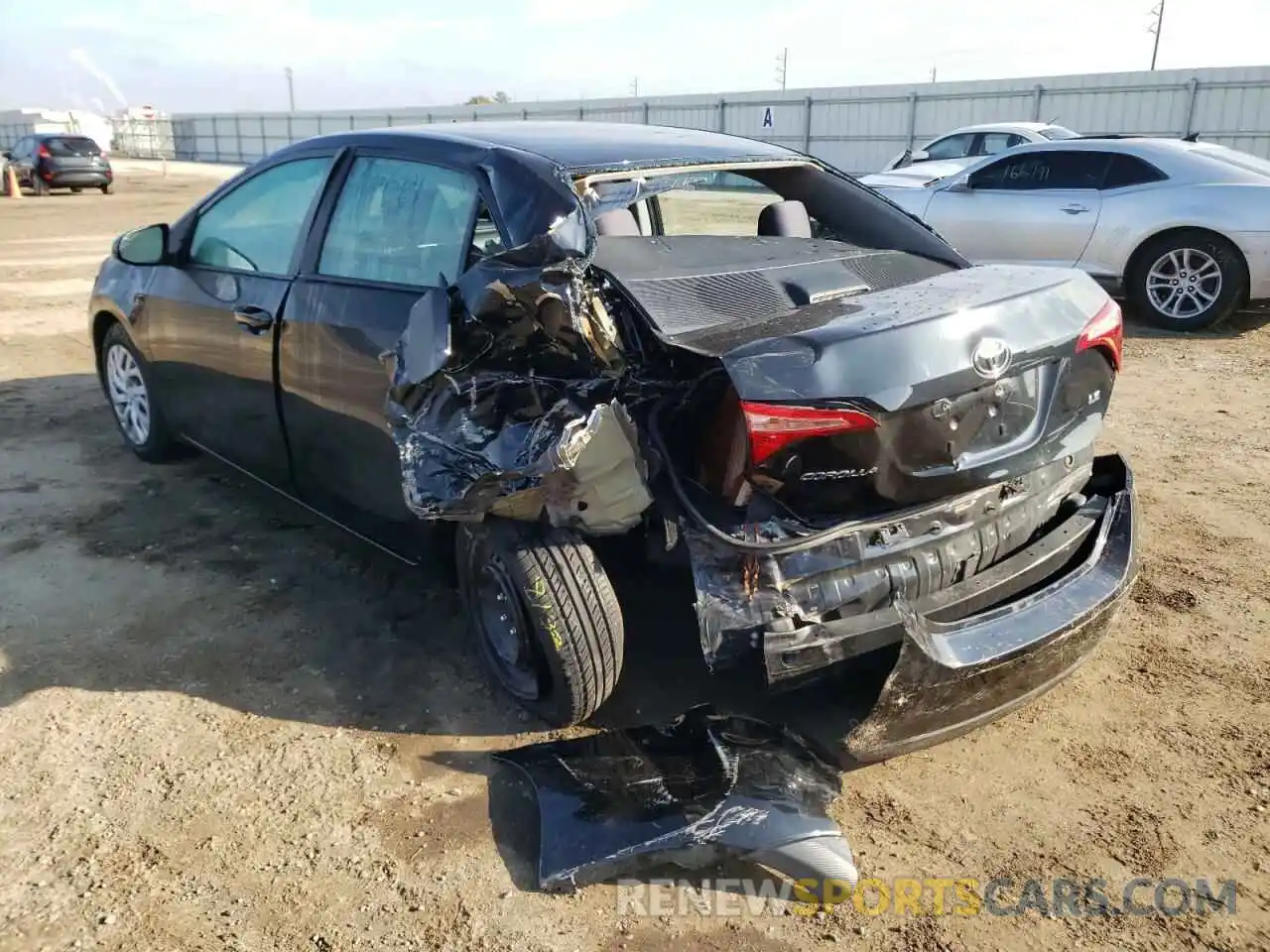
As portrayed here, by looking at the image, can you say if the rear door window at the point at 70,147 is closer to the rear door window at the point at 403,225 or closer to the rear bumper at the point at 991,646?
the rear door window at the point at 403,225

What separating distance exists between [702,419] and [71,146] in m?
27.7

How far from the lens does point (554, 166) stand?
123 inches

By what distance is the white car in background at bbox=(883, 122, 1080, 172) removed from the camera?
43.3 feet

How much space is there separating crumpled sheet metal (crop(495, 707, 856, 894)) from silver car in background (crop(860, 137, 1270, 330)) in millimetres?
5686

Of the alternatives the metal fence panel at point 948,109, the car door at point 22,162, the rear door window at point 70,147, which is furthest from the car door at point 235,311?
the car door at point 22,162

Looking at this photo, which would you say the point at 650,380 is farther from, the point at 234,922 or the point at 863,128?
the point at 863,128

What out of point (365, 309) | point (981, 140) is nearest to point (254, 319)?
point (365, 309)

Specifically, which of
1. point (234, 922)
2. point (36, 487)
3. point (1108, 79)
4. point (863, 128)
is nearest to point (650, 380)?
point (234, 922)

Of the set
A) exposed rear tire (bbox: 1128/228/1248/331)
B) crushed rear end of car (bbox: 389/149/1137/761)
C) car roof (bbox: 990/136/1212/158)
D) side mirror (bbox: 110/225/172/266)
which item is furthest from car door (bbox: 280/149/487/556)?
car roof (bbox: 990/136/1212/158)

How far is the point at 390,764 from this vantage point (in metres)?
2.93

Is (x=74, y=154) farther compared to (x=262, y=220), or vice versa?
(x=74, y=154)

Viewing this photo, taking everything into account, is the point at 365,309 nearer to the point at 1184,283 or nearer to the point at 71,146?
the point at 1184,283

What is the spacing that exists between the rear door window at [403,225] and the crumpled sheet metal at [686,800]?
1509 mm

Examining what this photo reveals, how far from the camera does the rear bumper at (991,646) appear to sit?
2535 mm
